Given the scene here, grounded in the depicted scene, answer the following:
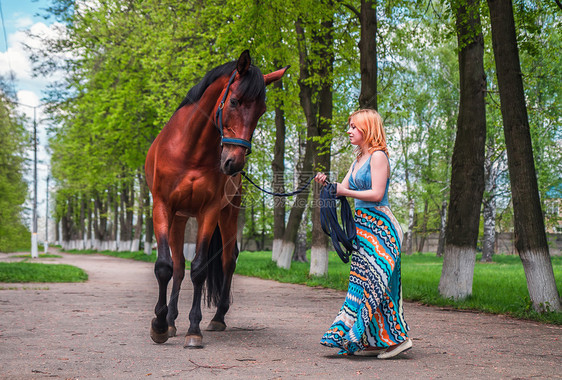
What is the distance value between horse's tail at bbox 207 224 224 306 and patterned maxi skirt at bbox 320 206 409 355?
89.2 inches

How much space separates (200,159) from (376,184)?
1.79m

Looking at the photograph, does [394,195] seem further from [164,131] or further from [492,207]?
[164,131]

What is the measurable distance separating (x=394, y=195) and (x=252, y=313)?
1387 inches

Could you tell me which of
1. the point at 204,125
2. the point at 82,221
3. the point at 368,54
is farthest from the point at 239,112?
the point at 82,221

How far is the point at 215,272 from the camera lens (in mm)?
6652

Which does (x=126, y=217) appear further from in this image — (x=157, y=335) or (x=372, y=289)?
(x=372, y=289)

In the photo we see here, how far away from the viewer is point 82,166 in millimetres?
31438

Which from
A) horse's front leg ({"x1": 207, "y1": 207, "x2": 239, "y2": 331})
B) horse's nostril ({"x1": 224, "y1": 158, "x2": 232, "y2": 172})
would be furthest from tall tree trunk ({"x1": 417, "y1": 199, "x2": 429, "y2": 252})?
horse's nostril ({"x1": 224, "y1": 158, "x2": 232, "y2": 172})

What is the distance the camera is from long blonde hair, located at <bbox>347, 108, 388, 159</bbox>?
15.5ft

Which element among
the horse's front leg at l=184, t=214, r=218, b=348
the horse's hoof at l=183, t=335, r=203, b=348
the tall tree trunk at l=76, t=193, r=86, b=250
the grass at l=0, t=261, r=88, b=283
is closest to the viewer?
the horse's hoof at l=183, t=335, r=203, b=348

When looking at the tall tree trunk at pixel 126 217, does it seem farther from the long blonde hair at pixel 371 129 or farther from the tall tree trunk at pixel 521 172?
the long blonde hair at pixel 371 129

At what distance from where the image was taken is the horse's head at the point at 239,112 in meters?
4.81

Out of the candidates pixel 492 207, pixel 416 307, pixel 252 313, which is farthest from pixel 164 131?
pixel 492 207

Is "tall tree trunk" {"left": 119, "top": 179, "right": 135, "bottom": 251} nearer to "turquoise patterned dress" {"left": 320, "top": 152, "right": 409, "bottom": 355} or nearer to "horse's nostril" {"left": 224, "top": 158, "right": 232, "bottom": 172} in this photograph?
"horse's nostril" {"left": 224, "top": 158, "right": 232, "bottom": 172}
